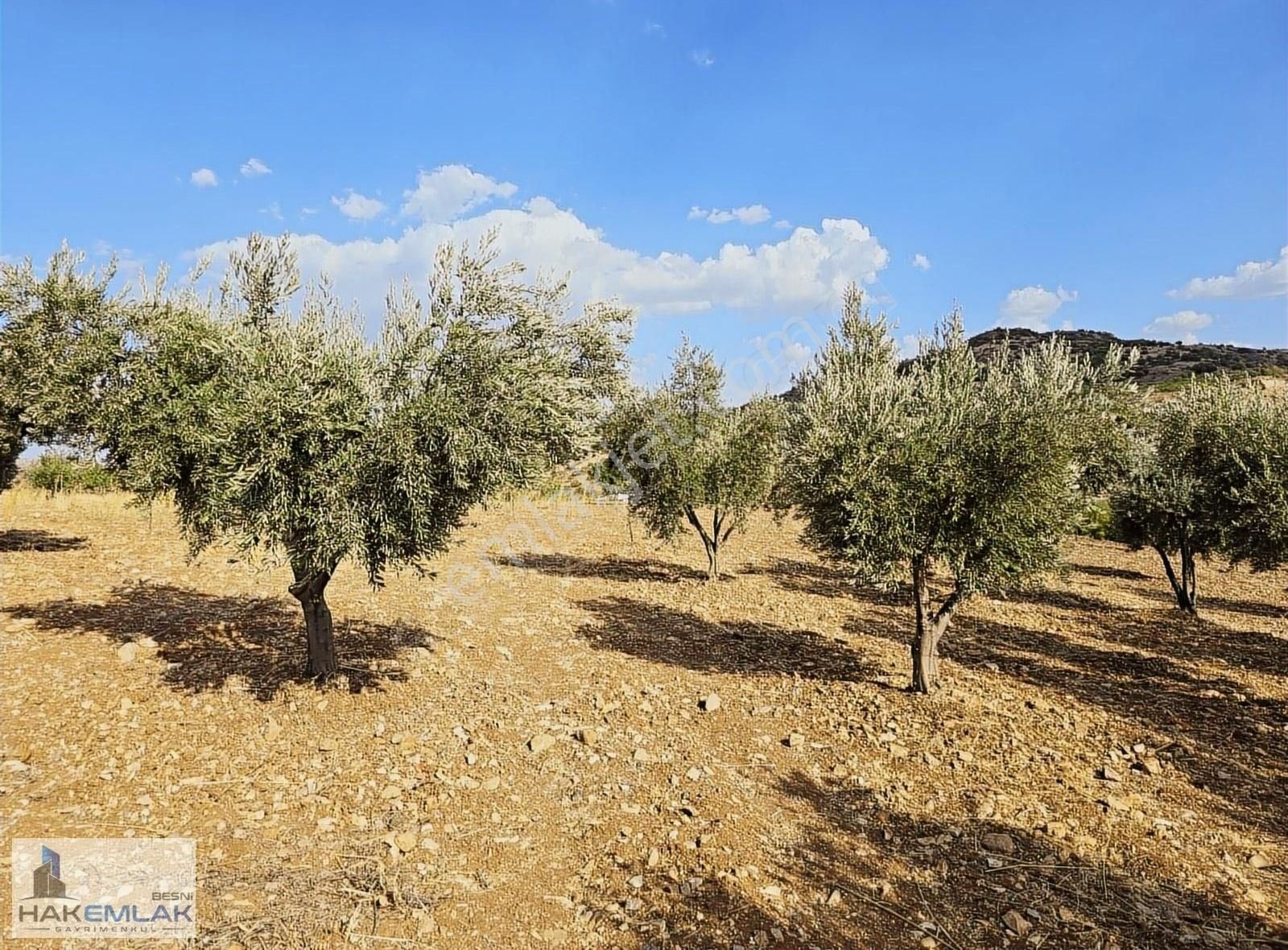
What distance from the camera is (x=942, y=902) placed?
6.93 meters

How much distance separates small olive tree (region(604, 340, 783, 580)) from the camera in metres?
21.2

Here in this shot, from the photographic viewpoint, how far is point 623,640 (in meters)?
16.0

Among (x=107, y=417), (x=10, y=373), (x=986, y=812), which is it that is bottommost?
(x=986, y=812)

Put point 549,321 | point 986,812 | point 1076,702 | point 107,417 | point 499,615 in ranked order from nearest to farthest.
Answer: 1. point 986,812
2. point 549,321
3. point 107,417
4. point 1076,702
5. point 499,615

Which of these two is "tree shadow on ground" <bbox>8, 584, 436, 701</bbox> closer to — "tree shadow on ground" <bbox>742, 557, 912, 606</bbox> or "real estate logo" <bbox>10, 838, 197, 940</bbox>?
"real estate logo" <bbox>10, 838, 197, 940</bbox>

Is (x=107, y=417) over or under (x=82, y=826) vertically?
over

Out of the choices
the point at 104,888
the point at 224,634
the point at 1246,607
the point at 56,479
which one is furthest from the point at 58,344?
the point at 1246,607

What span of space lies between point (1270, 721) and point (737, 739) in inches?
374

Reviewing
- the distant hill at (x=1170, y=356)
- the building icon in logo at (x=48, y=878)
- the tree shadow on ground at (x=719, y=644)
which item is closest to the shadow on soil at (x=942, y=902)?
the building icon in logo at (x=48, y=878)

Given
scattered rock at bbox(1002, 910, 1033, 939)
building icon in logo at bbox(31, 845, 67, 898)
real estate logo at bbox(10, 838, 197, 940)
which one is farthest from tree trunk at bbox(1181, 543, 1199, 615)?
building icon in logo at bbox(31, 845, 67, 898)

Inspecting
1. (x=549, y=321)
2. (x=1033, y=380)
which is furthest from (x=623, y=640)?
(x=1033, y=380)

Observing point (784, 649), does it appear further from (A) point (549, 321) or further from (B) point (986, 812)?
(A) point (549, 321)

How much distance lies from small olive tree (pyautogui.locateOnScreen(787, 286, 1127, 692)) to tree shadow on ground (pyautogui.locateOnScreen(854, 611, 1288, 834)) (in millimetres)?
3443

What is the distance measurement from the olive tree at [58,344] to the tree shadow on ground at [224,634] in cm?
390
